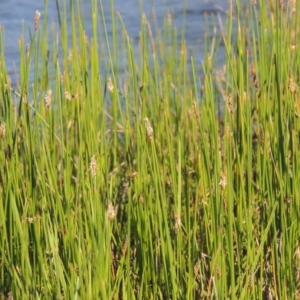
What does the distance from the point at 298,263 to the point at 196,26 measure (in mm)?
4990

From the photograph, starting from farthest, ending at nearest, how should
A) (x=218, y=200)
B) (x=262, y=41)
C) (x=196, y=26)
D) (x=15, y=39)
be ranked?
(x=196, y=26) < (x=15, y=39) < (x=262, y=41) < (x=218, y=200)

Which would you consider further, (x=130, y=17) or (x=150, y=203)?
(x=130, y=17)

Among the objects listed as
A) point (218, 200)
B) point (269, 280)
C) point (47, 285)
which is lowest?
point (269, 280)

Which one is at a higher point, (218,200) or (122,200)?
(218,200)

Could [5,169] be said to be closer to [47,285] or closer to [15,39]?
[47,285]

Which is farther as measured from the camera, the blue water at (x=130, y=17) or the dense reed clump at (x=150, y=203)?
the blue water at (x=130, y=17)

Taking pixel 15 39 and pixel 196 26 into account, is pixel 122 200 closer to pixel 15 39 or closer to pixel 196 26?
pixel 15 39

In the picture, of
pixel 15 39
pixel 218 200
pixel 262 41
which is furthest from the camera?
pixel 15 39

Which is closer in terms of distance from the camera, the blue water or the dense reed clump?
the dense reed clump

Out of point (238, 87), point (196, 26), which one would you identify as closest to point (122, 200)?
point (238, 87)

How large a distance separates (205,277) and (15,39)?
13.5ft

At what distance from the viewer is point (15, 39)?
6074 millimetres

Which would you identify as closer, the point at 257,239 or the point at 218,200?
the point at 218,200

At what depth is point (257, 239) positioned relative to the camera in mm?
2336
